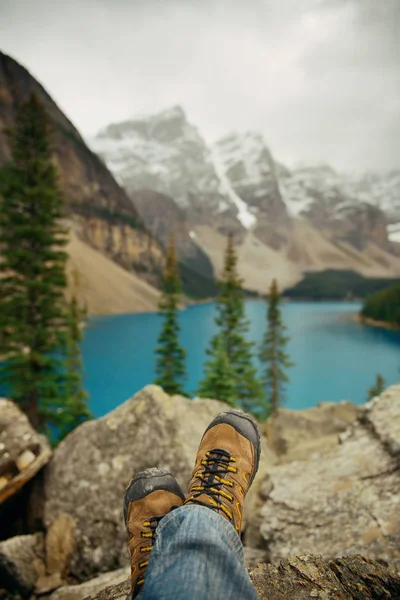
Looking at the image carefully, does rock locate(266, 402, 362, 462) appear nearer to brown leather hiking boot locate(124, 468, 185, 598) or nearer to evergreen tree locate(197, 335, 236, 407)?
evergreen tree locate(197, 335, 236, 407)

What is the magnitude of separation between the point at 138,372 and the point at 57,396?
90.7ft

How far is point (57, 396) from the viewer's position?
36.0 ft

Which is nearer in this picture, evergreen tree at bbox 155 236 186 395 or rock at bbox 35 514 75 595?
rock at bbox 35 514 75 595

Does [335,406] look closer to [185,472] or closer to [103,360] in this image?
[185,472]

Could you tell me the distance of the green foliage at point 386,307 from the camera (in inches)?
2790

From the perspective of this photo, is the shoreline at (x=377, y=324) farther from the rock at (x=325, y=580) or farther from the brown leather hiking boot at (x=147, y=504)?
the brown leather hiking boot at (x=147, y=504)

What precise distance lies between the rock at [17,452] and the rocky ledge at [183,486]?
0.26m

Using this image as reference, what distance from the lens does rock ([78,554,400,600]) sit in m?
2.09

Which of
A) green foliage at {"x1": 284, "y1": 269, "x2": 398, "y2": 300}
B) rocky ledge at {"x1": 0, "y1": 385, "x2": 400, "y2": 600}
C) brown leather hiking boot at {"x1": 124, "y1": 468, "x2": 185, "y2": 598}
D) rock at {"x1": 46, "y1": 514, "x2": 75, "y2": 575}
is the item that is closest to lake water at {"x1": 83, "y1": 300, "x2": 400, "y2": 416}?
rocky ledge at {"x1": 0, "y1": 385, "x2": 400, "y2": 600}

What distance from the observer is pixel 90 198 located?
118 metres

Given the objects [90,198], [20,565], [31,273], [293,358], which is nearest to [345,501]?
[20,565]

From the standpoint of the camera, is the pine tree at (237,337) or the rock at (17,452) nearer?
the rock at (17,452)

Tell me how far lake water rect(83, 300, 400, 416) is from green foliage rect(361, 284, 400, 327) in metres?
4.54

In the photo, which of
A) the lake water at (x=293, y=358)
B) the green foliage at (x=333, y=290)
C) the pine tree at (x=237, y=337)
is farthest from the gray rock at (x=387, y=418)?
the green foliage at (x=333, y=290)
